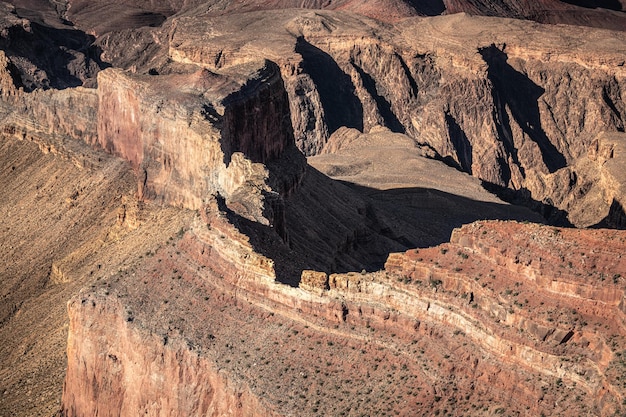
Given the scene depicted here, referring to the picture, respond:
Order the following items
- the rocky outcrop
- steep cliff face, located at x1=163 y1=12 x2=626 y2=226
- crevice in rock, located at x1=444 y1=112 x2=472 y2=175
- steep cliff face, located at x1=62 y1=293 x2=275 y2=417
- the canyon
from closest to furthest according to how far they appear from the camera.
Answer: the rocky outcrop → the canyon → steep cliff face, located at x1=62 y1=293 x2=275 y2=417 → crevice in rock, located at x1=444 y1=112 x2=472 y2=175 → steep cliff face, located at x1=163 y1=12 x2=626 y2=226

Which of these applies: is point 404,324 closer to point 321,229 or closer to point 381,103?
point 321,229

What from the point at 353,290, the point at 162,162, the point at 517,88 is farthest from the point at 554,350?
the point at 517,88

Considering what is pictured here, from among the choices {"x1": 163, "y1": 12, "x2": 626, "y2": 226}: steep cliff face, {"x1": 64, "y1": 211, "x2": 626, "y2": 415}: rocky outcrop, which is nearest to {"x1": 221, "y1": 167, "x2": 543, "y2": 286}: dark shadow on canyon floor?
{"x1": 64, "y1": 211, "x2": 626, "y2": 415}: rocky outcrop

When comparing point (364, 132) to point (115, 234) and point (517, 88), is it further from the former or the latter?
point (115, 234)

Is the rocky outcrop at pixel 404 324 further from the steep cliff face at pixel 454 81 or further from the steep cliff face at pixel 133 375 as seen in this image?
the steep cliff face at pixel 454 81

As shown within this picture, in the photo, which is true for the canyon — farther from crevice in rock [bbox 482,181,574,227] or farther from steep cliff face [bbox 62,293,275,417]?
crevice in rock [bbox 482,181,574,227]

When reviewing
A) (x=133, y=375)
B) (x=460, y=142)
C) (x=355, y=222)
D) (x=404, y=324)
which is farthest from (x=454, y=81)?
(x=404, y=324)

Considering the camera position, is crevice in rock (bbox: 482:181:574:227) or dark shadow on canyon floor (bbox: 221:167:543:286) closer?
dark shadow on canyon floor (bbox: 221:167:543:286)
